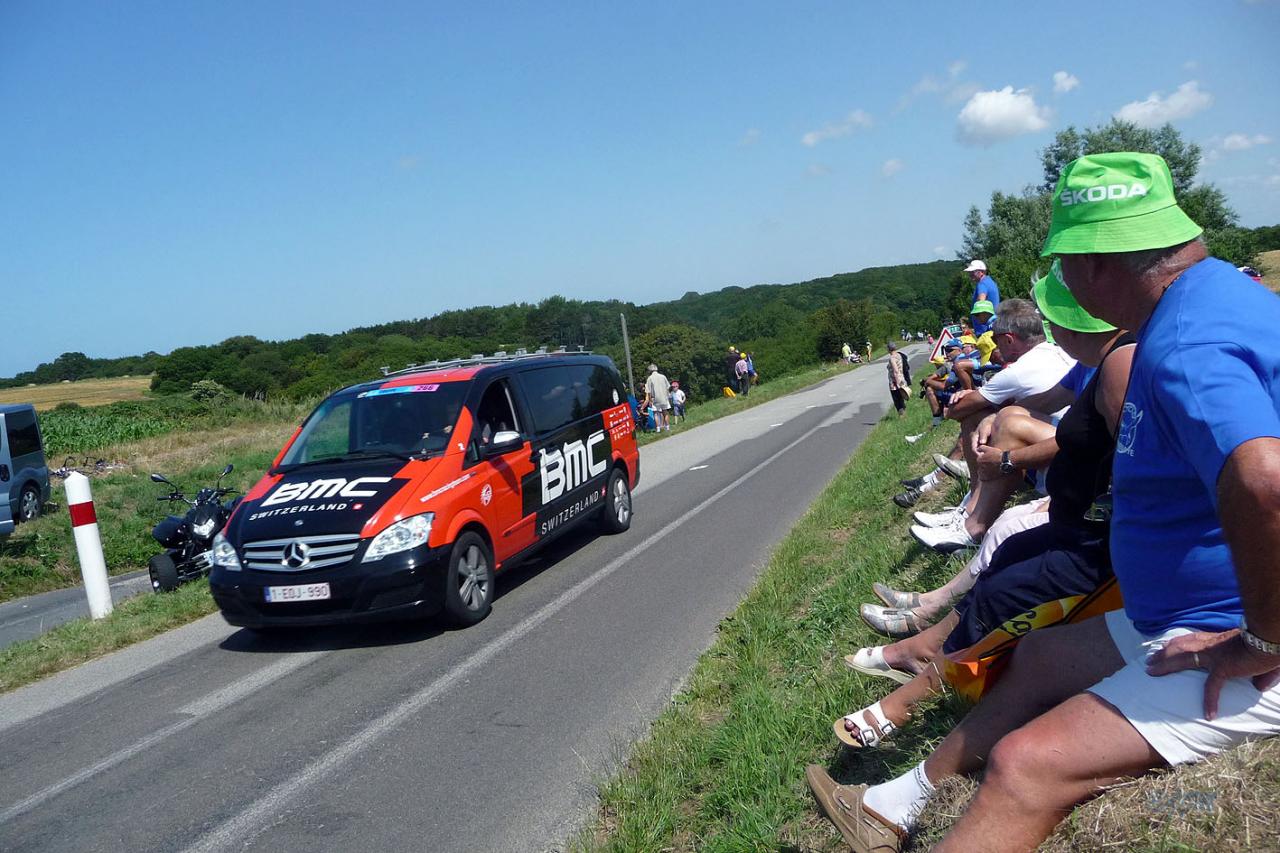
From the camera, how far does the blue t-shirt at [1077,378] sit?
4695mm

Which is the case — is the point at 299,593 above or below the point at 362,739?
above

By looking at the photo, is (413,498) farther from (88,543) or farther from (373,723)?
Answer: (88,543)

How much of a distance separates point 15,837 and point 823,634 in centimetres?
417

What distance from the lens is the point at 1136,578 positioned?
7.54 ft

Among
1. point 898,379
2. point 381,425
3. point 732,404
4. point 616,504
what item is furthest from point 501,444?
point 732,404

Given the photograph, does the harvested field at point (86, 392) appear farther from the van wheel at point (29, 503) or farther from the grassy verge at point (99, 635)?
the grassy verge at point (99, 635)

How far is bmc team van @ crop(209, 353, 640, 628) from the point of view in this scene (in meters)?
6.46

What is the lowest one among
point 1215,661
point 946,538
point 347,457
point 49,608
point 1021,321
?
point 49,608

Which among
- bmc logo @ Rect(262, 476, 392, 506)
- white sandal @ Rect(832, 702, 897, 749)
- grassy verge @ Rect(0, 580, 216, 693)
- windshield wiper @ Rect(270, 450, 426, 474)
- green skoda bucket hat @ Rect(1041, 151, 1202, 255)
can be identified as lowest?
grassy verge @ Rect(0, 580, 216, 693)

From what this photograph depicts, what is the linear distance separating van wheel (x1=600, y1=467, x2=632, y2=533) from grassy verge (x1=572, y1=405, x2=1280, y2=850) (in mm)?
3063

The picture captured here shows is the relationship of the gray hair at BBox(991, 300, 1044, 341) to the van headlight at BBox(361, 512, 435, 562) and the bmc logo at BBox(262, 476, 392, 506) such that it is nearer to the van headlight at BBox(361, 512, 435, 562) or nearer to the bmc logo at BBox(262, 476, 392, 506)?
the van headlight at BBox(361, 512, 435, 562)

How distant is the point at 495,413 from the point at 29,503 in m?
14.2

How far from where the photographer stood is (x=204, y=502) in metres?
10.4

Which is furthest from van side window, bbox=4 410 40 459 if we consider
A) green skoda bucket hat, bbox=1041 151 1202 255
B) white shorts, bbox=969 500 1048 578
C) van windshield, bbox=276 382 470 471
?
green skoda bucket hat, bbox=1041 151 1202 255
